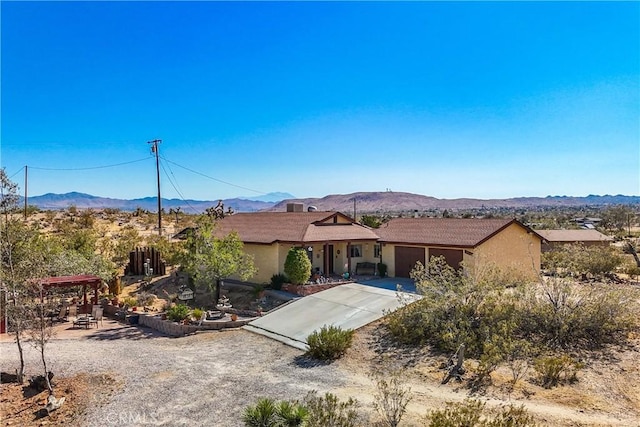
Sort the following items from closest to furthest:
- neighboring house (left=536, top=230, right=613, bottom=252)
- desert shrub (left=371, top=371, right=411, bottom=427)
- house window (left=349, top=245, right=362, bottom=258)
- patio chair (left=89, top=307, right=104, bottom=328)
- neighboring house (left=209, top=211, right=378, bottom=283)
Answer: desert shrub (left=371, top=371, right=411, bottom=427)
patio chair (left=89, top=307, right=104, bottom=328)
neighboring house (left=209, top=211, right=378, bottom=283)
house window (left=349, top=245, right=362, bottom=258)
neighboring house (left=536, top=230, right=613, bottom=252)

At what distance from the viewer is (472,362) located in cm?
1517

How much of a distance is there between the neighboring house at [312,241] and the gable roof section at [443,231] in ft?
5.49

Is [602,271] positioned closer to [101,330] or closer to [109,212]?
[101,330]

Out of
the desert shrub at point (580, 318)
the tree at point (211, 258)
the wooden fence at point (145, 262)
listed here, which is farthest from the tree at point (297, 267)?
the desert shrub at point (580, 318)

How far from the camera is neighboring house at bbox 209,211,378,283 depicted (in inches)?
1102

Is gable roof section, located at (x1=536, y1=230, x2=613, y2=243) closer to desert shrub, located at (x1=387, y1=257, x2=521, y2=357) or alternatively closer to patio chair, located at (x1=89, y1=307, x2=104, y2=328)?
desert shrub, located at (x1=387, y1=257, x2=521, y2=357)

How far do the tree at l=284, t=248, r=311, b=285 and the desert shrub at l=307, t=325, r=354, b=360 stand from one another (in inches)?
354

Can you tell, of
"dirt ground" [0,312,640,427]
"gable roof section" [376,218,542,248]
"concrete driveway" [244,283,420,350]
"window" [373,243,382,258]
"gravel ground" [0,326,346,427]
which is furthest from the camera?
"window" [373,243,382,258]

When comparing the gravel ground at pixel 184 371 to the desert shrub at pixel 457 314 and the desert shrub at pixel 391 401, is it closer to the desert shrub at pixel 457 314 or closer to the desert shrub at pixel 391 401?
the desert shrub at pixel 391 401

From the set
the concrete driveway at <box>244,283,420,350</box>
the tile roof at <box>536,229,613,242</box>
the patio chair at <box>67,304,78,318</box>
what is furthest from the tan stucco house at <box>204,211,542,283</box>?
the tile roof at <box>536,229,613,242</box>

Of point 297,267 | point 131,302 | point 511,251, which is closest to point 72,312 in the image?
point 131,302

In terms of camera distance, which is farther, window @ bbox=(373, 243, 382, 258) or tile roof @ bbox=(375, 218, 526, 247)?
window @ bbox=(373, 243, 382, 258)

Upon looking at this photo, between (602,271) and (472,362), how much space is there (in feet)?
66.1

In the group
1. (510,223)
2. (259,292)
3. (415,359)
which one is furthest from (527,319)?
(259,292)
